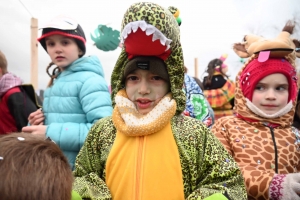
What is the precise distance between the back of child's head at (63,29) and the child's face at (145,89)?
100 centimetres

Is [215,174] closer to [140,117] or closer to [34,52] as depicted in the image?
[140,117]

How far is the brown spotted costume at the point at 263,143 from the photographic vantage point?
1.90 m

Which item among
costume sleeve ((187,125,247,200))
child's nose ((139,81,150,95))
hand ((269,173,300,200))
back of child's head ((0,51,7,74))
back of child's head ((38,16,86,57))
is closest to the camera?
costume sleeve ((187,125,247,200))

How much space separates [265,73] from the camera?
7.23 feet

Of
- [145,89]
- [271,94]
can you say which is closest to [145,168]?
[145,89]

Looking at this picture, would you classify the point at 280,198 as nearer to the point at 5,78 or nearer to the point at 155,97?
the point at 155,97

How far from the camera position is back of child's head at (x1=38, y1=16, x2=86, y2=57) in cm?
241

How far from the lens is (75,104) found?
2320 mm

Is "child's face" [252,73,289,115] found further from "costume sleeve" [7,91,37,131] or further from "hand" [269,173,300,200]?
"costume sleeve" [7,91,37,131]

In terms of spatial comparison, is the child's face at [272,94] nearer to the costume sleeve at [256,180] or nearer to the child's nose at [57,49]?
the costume sleeve at [256,180]

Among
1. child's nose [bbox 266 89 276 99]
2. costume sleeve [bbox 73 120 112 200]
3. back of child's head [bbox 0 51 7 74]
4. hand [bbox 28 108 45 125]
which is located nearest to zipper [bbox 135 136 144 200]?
costume sleeve [bbox 73 120 112 200]

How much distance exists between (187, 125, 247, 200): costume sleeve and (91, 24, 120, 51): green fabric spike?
7.30ft

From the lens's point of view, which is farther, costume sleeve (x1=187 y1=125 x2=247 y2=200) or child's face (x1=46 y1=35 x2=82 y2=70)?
child's face (x1=46 y1=35 x2=82 y2=70)

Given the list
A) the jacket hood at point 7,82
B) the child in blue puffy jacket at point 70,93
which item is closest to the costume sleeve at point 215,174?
the child in blue puffy jacket at point 70,93
